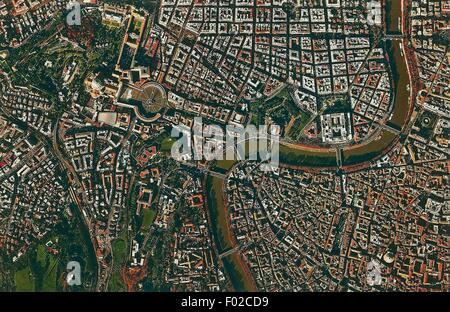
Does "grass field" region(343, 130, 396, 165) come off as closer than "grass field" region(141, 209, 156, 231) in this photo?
Yes

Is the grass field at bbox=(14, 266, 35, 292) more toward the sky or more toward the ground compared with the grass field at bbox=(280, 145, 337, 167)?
more toward the ground

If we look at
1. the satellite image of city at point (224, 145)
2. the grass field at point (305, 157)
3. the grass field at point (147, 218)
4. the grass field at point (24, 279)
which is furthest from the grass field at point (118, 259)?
the grass field at point (305, 157)

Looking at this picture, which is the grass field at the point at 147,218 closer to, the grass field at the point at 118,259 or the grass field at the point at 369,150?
the grass field at the point at 118,259

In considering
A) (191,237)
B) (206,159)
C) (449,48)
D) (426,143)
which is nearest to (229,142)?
(206,159)

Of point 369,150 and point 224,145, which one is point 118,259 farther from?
point 369,150

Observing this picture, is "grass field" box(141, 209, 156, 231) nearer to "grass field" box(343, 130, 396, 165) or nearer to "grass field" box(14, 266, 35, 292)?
"grass field" box(14, 266, 35, 292)

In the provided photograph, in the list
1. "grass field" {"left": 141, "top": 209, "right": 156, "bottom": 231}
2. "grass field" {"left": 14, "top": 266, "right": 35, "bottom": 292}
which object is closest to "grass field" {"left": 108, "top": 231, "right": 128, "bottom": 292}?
"grass field" {"left": 141, "top": 209, "right": 156, "bottom": 231}

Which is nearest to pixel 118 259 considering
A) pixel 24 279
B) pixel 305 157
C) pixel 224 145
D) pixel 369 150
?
pixel 24 279

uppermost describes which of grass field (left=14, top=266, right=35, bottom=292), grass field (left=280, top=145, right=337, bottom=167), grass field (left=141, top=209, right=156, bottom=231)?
grass field (left=280, top=145, right=337, bottom=167)
